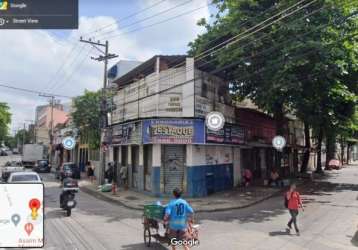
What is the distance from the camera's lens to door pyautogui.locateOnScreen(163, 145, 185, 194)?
22125mm

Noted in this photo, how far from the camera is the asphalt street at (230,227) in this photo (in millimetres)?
10914

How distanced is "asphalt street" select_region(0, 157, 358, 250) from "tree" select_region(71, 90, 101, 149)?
14.4m

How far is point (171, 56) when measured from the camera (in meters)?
23.3

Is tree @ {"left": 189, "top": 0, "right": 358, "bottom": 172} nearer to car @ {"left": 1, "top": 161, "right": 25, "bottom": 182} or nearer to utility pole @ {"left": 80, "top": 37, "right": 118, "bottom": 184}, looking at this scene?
utility pole @ {"left": 80, "top": 37, "right": 118, "bottom": 184}

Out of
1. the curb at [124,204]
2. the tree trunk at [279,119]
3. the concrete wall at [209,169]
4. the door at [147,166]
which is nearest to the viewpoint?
the curb at [124,204]

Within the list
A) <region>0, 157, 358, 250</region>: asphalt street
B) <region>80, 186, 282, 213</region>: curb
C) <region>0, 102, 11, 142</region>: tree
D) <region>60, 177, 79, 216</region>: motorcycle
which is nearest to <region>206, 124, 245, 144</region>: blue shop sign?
<region>80, 186, 282, 213</region>: curb

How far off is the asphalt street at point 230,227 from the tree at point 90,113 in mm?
14437

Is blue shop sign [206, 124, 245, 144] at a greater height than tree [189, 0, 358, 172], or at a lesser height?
lesser

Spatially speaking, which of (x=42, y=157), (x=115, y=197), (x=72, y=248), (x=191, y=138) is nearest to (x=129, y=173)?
(x=115, y=197)

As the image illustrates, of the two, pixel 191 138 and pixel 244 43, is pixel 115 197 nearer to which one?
pixel 191 138

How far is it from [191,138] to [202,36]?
731 centimetres

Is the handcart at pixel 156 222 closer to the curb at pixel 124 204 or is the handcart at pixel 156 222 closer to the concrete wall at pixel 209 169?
the curb at pixel 124 204

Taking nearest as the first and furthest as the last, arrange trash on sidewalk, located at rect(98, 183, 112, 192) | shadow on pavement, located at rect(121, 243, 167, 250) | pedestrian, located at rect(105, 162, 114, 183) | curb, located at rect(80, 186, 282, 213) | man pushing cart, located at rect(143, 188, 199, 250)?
man pushing cart, located at rect(143, 188, 199, 250), shadow on pavement, located at rect(121, 243, 167, 250), curb, located at rect(80, 186, 282, 213), trash on sidewalk, located at rect(98, 183, 112, 192), pedestrian, located at rect(105, 162, 114, 183)

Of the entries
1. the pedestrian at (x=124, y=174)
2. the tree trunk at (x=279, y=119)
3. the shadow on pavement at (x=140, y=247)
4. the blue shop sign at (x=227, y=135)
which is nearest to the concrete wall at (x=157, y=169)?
the blue shop sign at (x=227, y=135)
